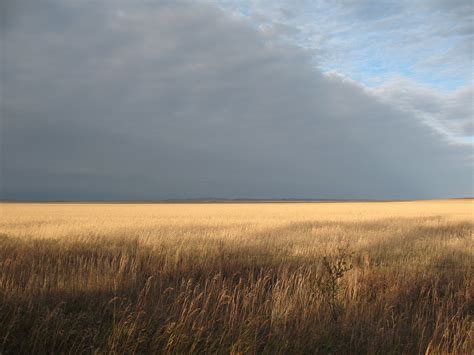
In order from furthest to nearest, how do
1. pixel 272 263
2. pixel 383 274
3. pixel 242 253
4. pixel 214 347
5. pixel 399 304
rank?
pixel 242 253 → pixel 272 263 → pixel 383 274 → pixel 399 304 → pixel 214 347

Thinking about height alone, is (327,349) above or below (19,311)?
below

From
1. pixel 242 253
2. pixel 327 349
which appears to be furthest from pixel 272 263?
pixel 327 349

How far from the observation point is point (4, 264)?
916cm

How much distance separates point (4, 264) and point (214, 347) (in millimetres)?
6859

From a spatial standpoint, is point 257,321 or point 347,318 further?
point 347,318

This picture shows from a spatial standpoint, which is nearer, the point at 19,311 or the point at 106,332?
the point at 106,332

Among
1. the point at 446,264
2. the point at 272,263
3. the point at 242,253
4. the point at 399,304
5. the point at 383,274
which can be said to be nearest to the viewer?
the point at 399,304

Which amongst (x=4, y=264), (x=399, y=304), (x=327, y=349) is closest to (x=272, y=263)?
(x=399, y=304)

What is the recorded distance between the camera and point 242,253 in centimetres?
1209

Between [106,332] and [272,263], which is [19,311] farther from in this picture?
[272,263]

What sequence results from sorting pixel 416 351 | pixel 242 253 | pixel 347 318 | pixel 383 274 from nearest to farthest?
pixel 416 351 → pixel 347 318 → pixel 383 274 → pixel 242 253

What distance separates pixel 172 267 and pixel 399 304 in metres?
5.39

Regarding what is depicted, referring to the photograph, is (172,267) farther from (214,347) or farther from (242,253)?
(214,347)

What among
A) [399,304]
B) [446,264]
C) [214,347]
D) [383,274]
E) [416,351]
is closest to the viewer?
[214,347]
